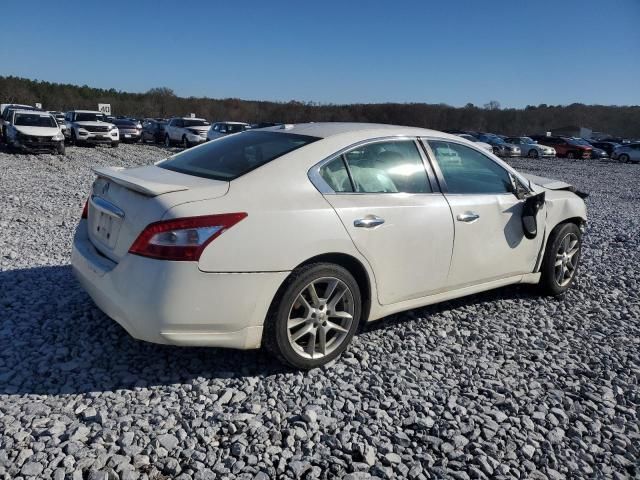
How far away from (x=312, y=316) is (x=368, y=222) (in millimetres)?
701

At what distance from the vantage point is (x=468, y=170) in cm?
426

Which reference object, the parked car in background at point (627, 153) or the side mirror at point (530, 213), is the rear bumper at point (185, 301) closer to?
the side mirror at point (530, 213)

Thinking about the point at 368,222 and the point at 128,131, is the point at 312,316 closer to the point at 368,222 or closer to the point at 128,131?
the point at 368,222

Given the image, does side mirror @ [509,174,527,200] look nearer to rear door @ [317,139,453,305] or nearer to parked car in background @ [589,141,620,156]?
rear door @ [317,139,453,305]

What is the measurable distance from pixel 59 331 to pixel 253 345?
1609 millimetres

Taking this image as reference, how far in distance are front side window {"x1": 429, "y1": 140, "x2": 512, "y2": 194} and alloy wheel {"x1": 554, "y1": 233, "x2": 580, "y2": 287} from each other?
102cm

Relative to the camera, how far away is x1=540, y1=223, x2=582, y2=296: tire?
15.9 feet

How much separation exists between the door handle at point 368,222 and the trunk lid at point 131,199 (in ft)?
2.80

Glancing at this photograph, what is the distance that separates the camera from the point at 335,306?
3445mm

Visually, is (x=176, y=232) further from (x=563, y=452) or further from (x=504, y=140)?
(x=504, y=140)

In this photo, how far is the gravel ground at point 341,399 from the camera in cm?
255

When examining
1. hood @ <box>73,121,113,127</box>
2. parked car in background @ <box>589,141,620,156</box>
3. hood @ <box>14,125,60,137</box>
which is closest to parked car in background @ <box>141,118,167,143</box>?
hood @ <box>73,121,113,127</box>

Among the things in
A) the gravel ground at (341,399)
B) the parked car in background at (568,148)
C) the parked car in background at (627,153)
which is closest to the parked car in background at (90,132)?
the gravel ground at (341,399)

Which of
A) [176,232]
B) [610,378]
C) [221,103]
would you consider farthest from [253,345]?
[221,103]
